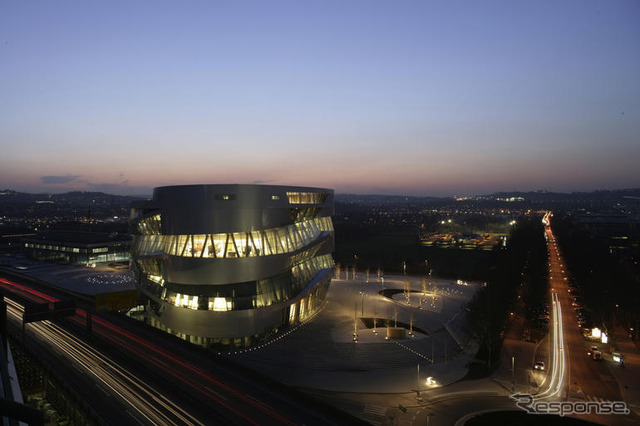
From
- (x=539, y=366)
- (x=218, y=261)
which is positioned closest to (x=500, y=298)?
(x=539, y=366)

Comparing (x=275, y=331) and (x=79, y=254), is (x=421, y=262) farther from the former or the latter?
(x=79, y=254)

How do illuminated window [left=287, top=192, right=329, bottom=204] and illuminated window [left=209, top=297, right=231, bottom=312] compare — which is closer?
illuminated window [left=209, top=297, right=231, bottom=312]

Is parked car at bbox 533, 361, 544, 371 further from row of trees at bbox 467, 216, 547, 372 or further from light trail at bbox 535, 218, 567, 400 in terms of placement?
row of trees at bbox 467, 216, 547, 372

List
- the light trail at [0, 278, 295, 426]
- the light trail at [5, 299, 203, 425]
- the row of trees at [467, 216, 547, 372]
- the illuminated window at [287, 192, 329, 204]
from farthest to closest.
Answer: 1. the illuminated window at [287, 192, 329, 204]
2. the row of trees at [467, 216, 547, 372]
3. the light trail at [0, 278, 295, 426]
4. the light trail at [5, 299, 203, 425]

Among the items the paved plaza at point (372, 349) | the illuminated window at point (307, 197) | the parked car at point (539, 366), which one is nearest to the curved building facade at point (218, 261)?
the illuminated window at point (307, 197)

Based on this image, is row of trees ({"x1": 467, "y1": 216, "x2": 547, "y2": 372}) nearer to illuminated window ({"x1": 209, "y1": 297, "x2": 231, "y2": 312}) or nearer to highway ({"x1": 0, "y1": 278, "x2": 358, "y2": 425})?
highway ({"x1": 0, "y1": 278, "x2": 358, "y2": 425})

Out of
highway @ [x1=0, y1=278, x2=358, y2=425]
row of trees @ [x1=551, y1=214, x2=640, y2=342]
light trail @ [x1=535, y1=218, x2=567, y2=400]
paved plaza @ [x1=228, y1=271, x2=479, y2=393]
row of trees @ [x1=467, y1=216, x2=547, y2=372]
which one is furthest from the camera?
row of trees @ [x1=551, y1=214, x2=640, y2=342]

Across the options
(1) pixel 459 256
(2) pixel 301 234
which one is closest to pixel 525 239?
(1) pixel 459 256

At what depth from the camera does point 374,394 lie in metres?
32.5

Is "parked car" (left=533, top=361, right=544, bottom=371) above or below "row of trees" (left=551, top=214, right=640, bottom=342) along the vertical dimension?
below

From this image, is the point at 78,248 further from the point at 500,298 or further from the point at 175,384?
the point at 500,298

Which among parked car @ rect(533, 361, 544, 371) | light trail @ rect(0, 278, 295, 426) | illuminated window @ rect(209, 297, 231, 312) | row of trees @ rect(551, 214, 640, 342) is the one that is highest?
illuminated window @ rect(209, 297, 231, 312)

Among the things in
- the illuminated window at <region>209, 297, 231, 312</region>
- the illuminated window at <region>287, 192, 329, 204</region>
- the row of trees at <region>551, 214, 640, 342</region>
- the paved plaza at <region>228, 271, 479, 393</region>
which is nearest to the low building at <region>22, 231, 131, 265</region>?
the paved plaza at <region>228, 271, 479, 393</region>

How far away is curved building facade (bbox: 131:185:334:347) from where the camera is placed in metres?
40.5
